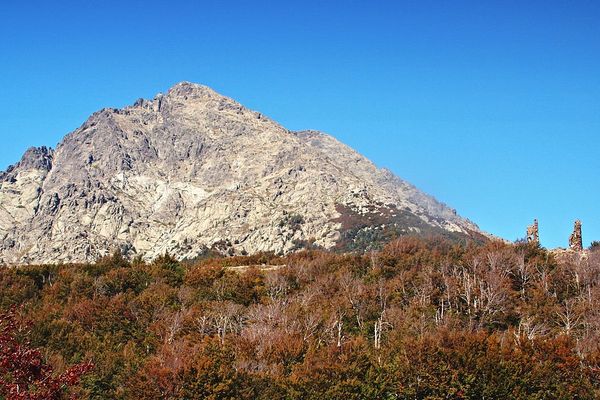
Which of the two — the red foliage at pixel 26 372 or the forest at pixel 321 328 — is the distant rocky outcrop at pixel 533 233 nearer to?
the forest at pixel 321 328

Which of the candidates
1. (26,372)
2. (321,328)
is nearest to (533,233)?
(321,328)

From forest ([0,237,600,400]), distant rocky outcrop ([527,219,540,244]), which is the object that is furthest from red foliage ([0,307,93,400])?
distant rocky outcrop ([527,219,540,244])

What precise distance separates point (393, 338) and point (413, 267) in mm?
41496

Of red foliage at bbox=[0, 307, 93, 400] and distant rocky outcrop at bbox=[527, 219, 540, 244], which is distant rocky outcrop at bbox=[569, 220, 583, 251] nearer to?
distant rocky outcrop at bbox=[527, 219, 540, 244]

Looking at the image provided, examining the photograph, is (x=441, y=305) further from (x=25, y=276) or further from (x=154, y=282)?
(x=25, y=276)

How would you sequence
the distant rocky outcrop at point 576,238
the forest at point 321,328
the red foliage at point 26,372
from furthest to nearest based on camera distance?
the distant rocky outcrop at point 576,238 → the forest at point 321,328 → the red foliage at point 26,372

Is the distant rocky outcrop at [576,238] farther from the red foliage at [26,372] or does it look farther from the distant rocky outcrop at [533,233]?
A: the red foliage at [26,372]

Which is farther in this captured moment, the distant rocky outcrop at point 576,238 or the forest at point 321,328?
the distant rocky outcrop at point 576,238

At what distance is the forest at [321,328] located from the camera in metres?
56.6

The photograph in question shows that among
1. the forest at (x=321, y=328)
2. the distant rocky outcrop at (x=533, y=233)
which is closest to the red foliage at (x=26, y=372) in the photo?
the forest at (x=321, y=328)

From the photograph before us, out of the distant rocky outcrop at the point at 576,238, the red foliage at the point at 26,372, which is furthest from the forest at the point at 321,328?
the distant rocky outcrop at the point at 576,238

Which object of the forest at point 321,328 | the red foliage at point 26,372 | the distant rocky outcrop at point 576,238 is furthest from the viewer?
the distant rocky outcrop at point 576,238

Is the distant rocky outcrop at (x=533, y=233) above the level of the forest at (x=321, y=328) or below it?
above

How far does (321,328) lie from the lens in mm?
78812
